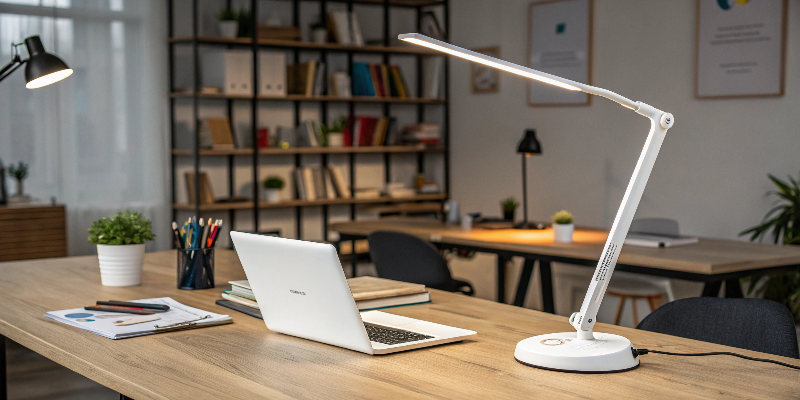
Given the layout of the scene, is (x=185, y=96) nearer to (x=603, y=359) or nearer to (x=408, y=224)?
(x=408, y=224)

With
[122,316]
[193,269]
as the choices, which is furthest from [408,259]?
[122,316]

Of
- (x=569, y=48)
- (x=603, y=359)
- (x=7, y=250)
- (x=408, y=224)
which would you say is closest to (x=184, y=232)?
(x=603, y=359)

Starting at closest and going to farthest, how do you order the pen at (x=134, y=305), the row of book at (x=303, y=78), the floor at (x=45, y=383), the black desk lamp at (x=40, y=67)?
1. the pen at (x=134, y=305)
2. the black desk lamp at (x=40, y=67)
3. the floor at (x=45, y=383)
4. the row of book at (x=303, y=78)

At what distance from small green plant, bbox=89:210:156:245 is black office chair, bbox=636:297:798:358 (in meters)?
1.45

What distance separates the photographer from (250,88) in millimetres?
5555

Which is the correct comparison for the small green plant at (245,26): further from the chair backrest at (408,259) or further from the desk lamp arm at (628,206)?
the desk lamp arm at (628,206)

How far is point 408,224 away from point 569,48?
187 cm

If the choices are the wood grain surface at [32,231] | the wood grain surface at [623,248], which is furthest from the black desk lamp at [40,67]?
the wood grain surface at [32,231]

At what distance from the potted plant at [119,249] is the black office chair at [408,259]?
60.9 inches

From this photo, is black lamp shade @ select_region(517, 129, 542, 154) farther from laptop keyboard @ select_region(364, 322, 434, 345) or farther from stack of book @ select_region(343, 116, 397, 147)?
laptop keyboard @ select_region(364, 322, 434, 345)

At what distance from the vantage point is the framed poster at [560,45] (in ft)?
18.5

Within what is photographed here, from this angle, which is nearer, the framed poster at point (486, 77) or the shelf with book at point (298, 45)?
the shelf with book at point (298, 45)

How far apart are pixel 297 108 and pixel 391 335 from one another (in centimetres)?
457

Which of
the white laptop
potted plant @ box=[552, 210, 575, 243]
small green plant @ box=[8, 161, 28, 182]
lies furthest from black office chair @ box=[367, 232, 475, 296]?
small green plant @ box=[8, 161, 28, 182]
